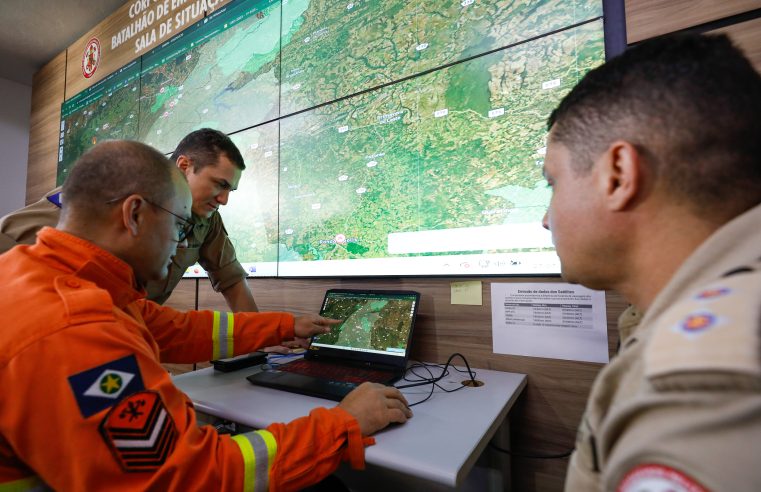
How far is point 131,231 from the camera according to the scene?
2.66ft

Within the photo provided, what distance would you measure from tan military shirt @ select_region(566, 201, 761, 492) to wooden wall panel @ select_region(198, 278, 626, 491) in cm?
87

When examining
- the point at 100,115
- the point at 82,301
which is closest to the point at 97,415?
the point at 82,301

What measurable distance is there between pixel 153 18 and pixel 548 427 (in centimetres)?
346

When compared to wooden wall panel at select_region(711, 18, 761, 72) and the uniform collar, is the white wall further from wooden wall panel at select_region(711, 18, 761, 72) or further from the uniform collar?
wooden wall panel at select_region(711, 18, 761, 72)

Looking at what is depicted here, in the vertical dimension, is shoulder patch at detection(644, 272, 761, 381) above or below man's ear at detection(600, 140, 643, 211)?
below

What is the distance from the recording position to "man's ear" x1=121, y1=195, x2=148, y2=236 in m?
0.80

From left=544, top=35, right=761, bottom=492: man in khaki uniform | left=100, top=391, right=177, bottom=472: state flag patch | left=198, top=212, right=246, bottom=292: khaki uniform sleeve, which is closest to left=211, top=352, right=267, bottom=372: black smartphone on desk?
left=198, top=212, right=246, bottom=292: khaki uniform sleeve

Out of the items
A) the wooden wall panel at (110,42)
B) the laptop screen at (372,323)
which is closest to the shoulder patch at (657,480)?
the laptop screen at (372,323)

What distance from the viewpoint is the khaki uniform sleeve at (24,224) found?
1.23 metres

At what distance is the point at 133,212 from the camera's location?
2.68 ft

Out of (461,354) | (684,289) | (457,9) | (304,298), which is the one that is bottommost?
(461,354)

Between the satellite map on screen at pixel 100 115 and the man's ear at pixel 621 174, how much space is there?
3.05 meters

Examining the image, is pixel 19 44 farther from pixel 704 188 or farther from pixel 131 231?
pixel 704 188

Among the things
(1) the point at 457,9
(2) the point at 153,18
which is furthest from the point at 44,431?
(2) the point at 153,18
